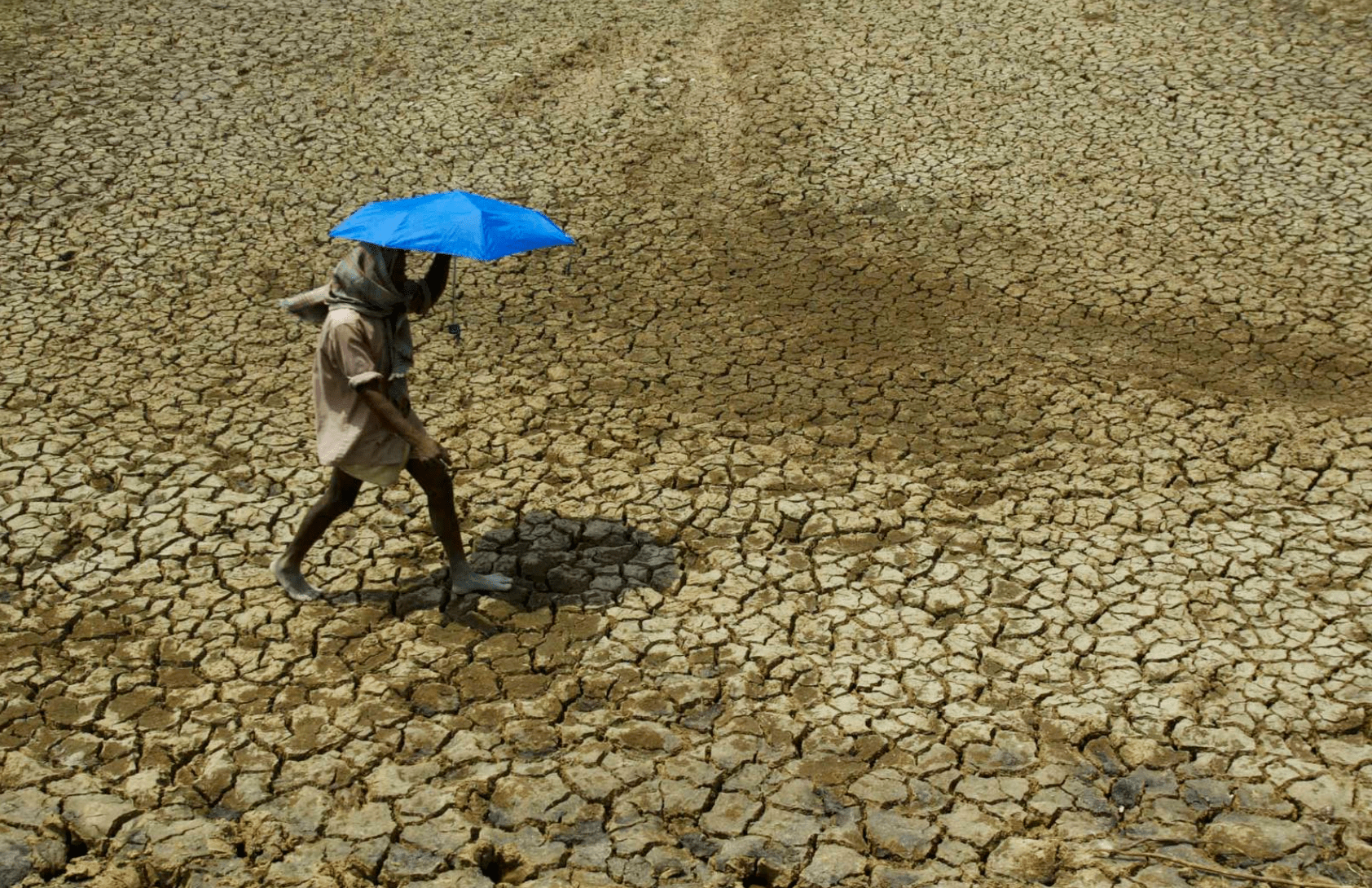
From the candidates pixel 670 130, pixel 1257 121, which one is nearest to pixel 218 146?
pixel 670 130

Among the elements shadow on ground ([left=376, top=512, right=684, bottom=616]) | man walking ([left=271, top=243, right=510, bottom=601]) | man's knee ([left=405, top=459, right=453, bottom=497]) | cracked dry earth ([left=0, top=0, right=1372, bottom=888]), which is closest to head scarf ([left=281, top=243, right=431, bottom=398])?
man walking ([left=271, top=243, right=510, bottom=601])

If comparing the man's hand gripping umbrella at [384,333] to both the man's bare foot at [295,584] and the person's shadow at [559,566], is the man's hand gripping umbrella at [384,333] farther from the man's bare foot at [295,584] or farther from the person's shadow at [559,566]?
the person's shadow at [559,566]

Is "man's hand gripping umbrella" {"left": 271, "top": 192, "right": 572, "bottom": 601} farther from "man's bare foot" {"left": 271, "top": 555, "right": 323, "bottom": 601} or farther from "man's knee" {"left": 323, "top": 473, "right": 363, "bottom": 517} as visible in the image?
"man's bare foot" {"left": 271, "top": 555, "right": 323, "bottom": 601}

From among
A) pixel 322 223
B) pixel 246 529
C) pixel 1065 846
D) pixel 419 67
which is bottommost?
pixel 1065 846

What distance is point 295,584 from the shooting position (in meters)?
5.49

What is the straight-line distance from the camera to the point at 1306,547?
18.9 ft

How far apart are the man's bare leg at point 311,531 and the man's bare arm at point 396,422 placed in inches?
13.3

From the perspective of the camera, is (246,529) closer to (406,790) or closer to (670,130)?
(406,790)

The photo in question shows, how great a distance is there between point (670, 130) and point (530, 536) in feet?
15.7

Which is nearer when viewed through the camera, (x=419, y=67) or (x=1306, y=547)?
(x=1306, y=547)

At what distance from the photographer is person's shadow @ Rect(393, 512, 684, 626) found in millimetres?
5516

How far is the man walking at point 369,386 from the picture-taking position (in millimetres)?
5004

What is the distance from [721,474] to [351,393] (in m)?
1.87

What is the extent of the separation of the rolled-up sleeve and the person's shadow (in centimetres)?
101
